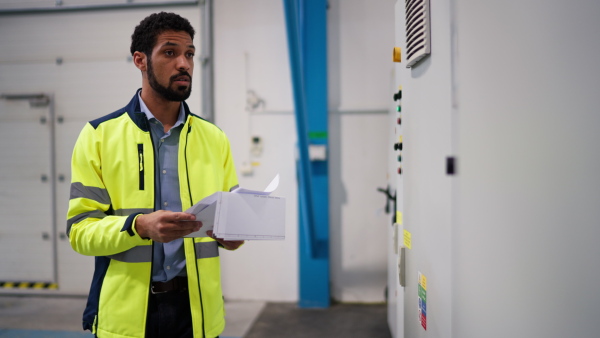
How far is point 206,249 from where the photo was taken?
1582 mm

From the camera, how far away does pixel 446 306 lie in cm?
139

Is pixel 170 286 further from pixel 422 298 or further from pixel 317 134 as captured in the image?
pixel 317 134

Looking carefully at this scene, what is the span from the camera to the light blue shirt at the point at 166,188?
1.52 m

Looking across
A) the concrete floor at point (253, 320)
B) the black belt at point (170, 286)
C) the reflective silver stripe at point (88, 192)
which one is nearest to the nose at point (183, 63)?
the reflective silver stripe at point (88, 192)

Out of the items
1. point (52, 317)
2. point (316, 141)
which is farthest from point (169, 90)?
point (52, 317)

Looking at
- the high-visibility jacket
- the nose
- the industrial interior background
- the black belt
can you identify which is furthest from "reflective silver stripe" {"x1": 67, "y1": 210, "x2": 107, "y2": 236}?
the industrial interior background

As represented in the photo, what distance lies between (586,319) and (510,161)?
34 cm

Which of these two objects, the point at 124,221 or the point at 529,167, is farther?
the point at 124,221

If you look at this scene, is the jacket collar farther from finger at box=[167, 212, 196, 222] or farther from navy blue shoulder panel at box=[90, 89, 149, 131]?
finger at box=[167, 212, 196, 222]

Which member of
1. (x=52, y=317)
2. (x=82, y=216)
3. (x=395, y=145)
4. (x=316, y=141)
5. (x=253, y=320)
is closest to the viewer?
(x=82, y=216)

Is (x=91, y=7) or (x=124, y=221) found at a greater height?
(x=91, y=7)

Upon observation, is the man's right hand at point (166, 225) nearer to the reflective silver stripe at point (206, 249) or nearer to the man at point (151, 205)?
the man at point (151, 205)

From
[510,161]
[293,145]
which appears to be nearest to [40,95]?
[293,145]

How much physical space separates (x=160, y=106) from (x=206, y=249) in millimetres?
535
